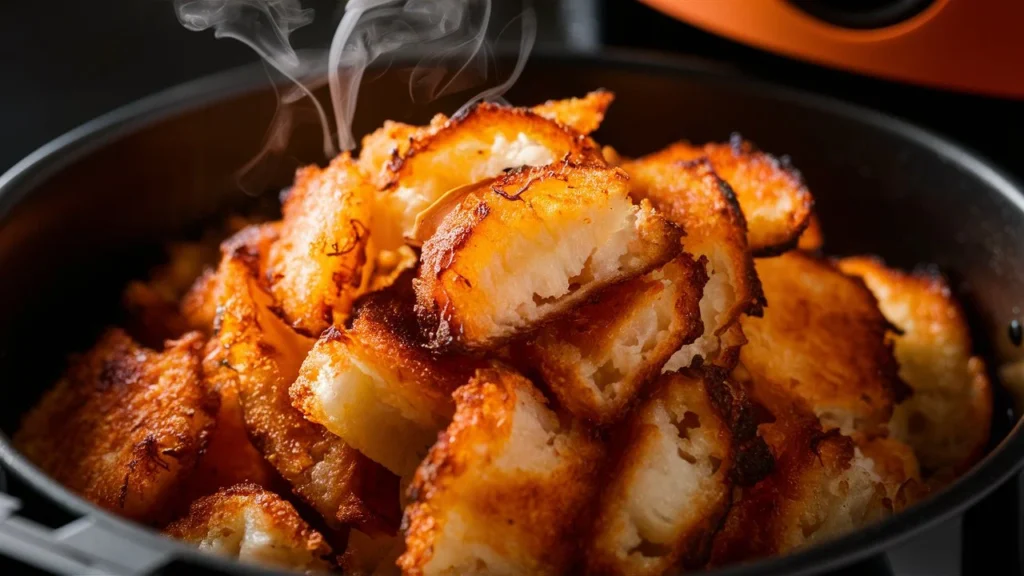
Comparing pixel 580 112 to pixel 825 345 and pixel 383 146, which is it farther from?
pixel 825 345

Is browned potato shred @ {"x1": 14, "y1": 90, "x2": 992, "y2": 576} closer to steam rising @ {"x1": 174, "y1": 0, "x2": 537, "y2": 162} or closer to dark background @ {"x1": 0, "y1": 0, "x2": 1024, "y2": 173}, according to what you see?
steam rising @ {"x1": 174, "y1": 0, "x2": 537, "y2": 162}

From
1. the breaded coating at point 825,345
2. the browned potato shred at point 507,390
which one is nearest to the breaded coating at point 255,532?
the browned potato shred at point 507,390

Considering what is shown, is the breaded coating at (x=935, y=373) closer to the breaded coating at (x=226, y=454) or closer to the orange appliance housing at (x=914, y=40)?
the orange appliance housing at (x=914, y=40)

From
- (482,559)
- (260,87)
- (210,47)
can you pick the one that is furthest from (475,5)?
(210,47)

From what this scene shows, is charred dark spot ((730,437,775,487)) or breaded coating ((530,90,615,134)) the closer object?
charred dark spot ((730,437,775,487))

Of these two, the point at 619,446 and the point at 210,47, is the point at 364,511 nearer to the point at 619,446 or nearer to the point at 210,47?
the point at 619,446

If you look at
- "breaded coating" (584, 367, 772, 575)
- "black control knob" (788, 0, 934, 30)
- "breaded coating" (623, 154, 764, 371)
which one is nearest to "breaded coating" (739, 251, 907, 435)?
"breaded coating" (623, 154, 764, 371)
